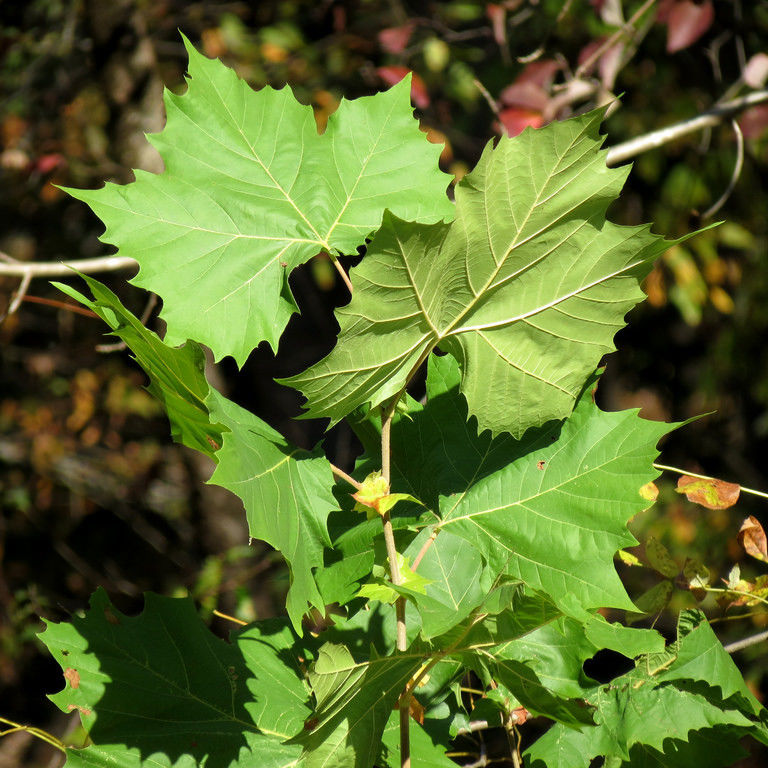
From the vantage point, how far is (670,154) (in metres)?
3.37

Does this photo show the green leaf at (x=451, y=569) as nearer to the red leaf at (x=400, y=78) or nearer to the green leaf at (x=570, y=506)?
the green leaf at (x=570, y=506)

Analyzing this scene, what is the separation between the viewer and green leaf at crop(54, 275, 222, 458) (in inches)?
26.4

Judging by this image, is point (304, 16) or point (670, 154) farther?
point (304, 16)

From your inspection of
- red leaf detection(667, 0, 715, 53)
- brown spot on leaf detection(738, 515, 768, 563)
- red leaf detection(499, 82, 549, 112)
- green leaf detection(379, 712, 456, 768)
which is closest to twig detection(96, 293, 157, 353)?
green leaf detection(379, 712, 456, 768)

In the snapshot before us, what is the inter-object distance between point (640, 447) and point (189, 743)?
0.49 m

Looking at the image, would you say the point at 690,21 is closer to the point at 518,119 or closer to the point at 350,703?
the point at 518,119

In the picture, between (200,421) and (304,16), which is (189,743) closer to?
(200,421)

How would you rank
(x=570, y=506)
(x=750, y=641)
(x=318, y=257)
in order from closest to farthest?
1. (x=570, y=506)
2. (x=750, y=641)
3. (x=318, y=257)

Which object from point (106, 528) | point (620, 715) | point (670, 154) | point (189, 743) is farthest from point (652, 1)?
point (106, 528)

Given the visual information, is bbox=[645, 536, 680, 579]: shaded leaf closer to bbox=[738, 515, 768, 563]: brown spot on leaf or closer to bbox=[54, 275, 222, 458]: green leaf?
bbox=[738, 515, 768, 563]: brown spot on leaf

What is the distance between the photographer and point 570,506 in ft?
2.57

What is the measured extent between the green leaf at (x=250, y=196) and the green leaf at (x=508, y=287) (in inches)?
5.3

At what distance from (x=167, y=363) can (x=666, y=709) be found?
563 millimetres

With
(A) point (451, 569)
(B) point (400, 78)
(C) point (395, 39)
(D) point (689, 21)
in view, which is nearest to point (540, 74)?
(D) point (689, 21)
